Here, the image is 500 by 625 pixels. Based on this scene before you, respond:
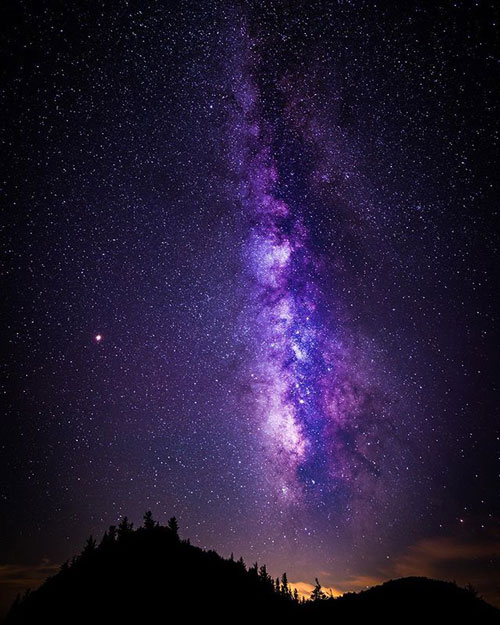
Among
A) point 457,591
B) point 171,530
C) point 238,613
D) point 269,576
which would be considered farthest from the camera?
point 269,576

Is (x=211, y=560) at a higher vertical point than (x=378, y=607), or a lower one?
higher

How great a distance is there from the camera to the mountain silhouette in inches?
1264

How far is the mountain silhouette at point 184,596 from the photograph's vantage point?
105 feet

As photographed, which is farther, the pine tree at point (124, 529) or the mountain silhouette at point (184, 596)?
the pine tree at point (124, 529)

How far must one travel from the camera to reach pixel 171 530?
4806cm

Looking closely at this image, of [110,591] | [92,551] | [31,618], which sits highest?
[92,551]

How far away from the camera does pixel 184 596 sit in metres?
34.9

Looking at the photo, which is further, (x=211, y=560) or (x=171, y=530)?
(x=171, y=530)

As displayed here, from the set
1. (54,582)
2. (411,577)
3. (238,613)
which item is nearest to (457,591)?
(411,577)

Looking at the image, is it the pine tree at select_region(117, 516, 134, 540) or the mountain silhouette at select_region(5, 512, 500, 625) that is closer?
the mountain silhouette at select_region(5, 512, 500, 625)

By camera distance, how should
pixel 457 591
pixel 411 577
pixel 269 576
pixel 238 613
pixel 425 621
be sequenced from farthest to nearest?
pixel 269 576 < pixel 411 577 < pixel 457 591 < pixel 238 613 < pixel 425 621

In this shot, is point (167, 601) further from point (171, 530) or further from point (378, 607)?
point (378, 607)

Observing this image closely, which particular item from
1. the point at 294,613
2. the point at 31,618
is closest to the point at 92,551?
the point at 31,618

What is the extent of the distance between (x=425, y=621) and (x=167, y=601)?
23.6 metres
